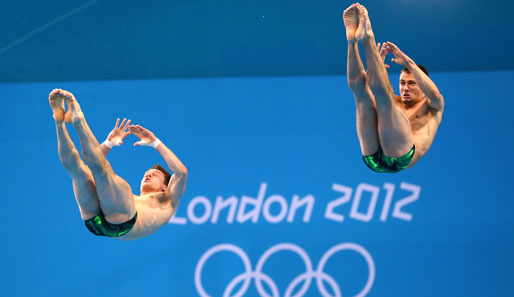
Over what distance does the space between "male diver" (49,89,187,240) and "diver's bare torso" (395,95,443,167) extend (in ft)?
6.49

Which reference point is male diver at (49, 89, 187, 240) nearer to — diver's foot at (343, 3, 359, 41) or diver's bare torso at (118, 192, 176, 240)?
diver's bare torso at (118, 192, 176, 240)

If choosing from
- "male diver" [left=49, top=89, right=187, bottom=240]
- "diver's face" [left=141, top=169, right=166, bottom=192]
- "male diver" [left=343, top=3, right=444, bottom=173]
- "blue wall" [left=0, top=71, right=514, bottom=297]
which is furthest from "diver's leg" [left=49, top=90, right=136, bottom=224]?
"blue wall" [left=0, top=71, right=514, bottom=297]

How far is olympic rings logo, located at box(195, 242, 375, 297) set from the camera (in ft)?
24.4

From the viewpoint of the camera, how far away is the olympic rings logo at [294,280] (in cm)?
743

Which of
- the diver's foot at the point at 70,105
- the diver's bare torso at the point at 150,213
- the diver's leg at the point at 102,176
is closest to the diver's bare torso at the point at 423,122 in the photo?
the diver's bare torso at the point at 150,213

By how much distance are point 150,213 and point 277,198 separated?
1.96 metres

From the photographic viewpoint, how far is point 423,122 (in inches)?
214

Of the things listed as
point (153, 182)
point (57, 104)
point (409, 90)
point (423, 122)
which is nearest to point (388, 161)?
point (423, 122)

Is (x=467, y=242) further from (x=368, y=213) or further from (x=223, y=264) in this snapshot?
(x=223, y=264)

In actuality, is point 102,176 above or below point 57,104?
below

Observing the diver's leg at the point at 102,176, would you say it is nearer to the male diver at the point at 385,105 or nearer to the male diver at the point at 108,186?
the male diver at the point at 108,186

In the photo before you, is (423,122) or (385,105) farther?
(423,122)

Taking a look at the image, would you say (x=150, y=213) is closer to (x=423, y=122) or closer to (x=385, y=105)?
(x=385, y=105)

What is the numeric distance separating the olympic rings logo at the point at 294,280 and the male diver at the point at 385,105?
233 cm
